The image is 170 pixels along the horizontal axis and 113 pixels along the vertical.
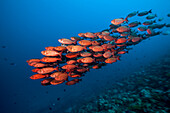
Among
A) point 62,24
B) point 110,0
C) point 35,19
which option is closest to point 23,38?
point 35,19

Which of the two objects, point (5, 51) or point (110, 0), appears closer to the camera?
point (5, 51)

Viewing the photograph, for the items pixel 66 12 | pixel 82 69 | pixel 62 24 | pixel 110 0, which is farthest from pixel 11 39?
pixel 110 0

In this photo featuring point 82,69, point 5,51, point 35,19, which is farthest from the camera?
point 35,19

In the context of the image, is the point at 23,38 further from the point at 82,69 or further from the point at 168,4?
the point at 168,4

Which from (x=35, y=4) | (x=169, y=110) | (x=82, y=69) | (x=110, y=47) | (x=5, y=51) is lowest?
(x=169, y=110)

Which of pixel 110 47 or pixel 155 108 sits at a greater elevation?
pixel 110 47

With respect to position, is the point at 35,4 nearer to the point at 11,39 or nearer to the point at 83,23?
the point at 11,39

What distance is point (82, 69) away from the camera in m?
6.04

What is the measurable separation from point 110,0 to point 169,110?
20550 centimetres

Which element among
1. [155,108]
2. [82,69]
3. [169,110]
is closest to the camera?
[169,110]

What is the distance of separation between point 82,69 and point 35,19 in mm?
159610

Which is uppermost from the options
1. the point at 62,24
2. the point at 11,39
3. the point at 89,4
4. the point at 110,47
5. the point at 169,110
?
the point at 89,4

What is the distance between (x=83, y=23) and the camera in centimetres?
16600

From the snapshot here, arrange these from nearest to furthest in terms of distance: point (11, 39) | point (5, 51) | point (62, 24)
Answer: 1. point (5, 51)
2. point (11, 39)
3. point (62, 24)
